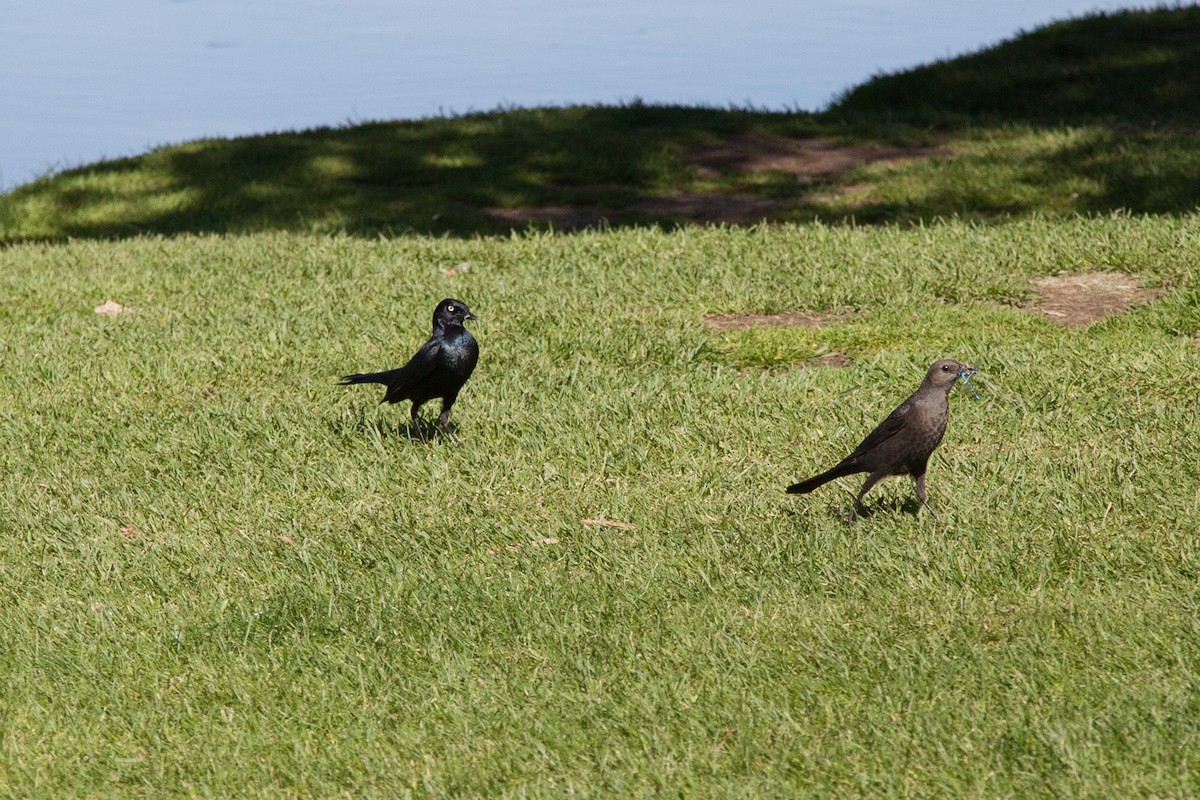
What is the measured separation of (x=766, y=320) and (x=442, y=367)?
3.09 metres

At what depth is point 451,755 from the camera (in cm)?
404

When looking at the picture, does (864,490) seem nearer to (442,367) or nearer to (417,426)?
(442,367)

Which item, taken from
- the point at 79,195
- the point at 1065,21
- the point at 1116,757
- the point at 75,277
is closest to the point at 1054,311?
the point at 1116,757

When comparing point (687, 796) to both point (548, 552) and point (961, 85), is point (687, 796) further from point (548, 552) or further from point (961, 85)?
point (961, 85)

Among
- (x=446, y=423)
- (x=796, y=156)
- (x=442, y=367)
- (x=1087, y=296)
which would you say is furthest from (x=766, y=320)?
(x=796, y=156)

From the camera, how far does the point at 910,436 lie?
5184 millimetres

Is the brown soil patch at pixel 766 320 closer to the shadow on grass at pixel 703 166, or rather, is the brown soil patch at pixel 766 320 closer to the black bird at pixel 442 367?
the black bird at pixel 442 367

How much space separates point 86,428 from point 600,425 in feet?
9.75

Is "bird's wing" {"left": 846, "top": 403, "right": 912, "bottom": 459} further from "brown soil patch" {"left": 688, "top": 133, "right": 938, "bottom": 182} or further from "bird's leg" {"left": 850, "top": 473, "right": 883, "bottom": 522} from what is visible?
"brown soil patch" {"left": 688, "top": 133, "right": 938, "bottom": 182}

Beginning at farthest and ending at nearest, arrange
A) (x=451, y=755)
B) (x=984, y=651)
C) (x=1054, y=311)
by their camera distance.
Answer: (x=1054, y=311) → (x=984, y=651) → (x=451, y=755)

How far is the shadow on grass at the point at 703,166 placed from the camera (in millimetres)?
14281

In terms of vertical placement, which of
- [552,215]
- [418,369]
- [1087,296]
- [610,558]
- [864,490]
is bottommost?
[610,558]

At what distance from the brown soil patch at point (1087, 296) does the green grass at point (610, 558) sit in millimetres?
189

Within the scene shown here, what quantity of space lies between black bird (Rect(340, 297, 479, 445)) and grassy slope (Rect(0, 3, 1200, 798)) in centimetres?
28
